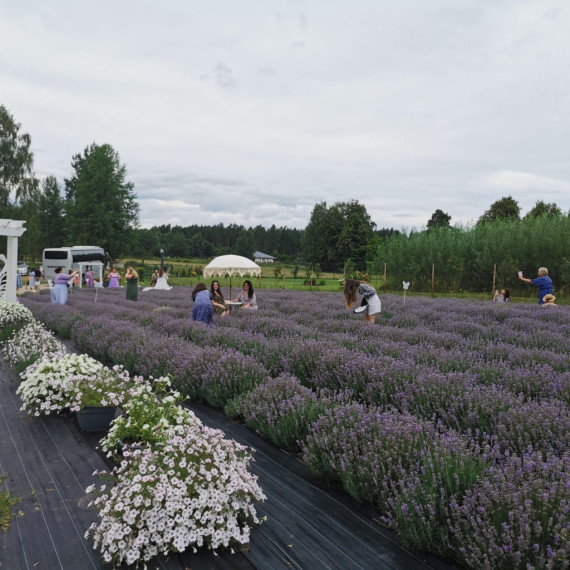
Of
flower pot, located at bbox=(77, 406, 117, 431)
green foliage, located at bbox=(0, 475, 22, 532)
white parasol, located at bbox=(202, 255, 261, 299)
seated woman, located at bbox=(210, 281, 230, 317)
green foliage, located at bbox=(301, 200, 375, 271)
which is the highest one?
green foliage, located at bbox=(301, 200, 375, 271)

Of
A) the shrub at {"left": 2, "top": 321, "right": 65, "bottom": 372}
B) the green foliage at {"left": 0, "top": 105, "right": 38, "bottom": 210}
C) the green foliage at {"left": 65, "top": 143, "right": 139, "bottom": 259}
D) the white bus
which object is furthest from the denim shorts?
the green foliage at {"left": 65, "top": 143, "right": 139, "bottom": 259}

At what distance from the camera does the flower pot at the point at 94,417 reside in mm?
4438

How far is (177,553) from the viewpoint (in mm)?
2566

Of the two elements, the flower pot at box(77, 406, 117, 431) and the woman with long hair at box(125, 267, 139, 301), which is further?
the woman with long hair at box(125, 267, 139, 301)

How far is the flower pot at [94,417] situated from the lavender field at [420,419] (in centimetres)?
114

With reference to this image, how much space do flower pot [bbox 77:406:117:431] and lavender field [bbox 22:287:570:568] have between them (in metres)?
1.14

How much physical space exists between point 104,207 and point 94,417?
1840 inches

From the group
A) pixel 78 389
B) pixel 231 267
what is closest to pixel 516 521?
pixel 78 389

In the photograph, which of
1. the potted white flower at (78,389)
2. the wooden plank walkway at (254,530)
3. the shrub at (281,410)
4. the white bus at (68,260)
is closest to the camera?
the wooden plank walkway at (254,530)

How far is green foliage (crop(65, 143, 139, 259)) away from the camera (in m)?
47.7

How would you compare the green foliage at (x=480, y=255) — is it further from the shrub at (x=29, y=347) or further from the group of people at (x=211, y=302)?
the shrub at (x=29, y=347)

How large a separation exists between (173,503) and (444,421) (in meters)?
2.42

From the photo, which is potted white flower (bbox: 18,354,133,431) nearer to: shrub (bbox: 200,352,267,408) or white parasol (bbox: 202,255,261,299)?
shrub (bbox: 200,352,267,408)

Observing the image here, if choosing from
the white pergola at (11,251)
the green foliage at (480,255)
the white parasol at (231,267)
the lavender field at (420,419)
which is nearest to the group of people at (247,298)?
the white parasol at (231,267)
